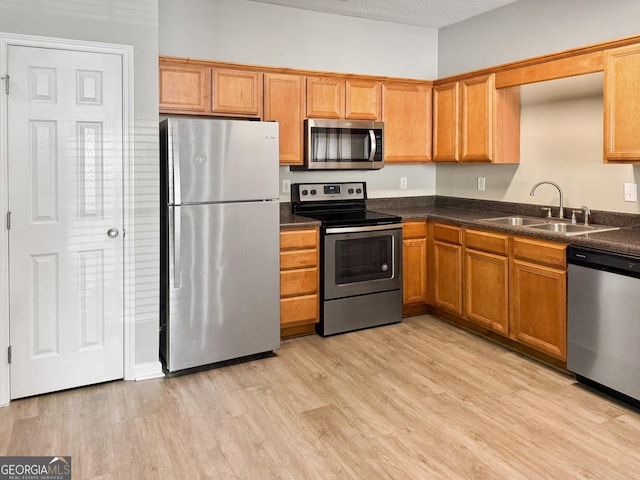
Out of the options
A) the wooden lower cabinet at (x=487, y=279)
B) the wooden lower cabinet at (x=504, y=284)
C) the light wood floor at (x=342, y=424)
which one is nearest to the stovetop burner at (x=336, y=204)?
the wooden lower cabinet at (x=504, y=284)

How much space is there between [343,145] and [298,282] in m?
1.26

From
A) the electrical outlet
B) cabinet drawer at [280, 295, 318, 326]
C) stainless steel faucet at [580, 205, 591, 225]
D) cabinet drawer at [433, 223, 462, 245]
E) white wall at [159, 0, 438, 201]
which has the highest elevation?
white wall at [159, 0, 438, 201]

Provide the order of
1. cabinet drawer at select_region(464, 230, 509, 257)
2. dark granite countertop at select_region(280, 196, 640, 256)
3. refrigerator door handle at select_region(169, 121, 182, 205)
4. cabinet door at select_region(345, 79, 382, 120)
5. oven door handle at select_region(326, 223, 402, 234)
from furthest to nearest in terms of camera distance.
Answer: cabinet door at select_region(345, 79, 382, 120), oven door handle at select_region(326, 223, 402, 234), cabinet drawer at select_region(464, 230, 509, 257), refrigerator door handle at select_region(169, 121, 182, 205), dark granite countertop at select_region(280, 196, 640, 256)

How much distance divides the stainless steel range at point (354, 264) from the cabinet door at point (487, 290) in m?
0.57

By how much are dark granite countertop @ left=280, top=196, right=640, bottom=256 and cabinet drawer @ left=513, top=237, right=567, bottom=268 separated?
0.14 feet

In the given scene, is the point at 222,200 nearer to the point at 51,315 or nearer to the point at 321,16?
the point at 51,315

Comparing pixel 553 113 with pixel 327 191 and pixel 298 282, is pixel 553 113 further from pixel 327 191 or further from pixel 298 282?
pixel 298 282

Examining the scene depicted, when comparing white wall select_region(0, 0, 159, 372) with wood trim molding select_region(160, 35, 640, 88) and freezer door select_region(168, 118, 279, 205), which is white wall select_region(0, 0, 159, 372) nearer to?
freezer door select_region(168, 118, 279, 205)

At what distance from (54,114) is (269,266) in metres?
1.60

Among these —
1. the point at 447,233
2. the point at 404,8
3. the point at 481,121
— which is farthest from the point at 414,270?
the point at 404,8

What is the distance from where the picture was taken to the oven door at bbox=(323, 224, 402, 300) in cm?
396

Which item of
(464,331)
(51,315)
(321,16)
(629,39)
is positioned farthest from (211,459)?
(321,16)

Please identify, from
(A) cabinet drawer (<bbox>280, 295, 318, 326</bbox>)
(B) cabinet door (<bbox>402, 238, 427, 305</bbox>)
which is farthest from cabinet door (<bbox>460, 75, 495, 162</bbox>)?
(A) cabinet drawer (<bbox>280, 295, 318, 326</bbox>)

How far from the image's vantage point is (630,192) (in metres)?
3.40
